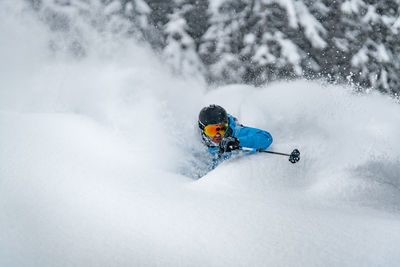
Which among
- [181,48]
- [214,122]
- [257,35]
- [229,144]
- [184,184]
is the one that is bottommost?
[184,184]

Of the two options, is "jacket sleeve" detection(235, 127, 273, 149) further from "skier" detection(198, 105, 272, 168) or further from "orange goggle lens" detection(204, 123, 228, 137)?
"orange goggle lens" detection(204, 123, 228, 137)

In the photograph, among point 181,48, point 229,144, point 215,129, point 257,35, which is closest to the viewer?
point 229,144

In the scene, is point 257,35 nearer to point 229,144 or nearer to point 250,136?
point 250,136

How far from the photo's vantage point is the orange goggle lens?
326 cm

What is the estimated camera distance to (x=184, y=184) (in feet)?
8.12

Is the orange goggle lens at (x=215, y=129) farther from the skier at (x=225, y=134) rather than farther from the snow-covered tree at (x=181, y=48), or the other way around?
the snow-covered tree at (x=181, y=48)

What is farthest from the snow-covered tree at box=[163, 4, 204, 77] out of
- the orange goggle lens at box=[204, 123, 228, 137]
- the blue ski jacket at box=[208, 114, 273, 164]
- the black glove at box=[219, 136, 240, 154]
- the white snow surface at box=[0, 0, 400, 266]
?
the black glove at box=[219, 136, 240, 154]

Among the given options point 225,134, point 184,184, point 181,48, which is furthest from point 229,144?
point 181,48

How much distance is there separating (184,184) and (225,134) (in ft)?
3.52

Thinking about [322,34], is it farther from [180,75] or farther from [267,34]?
[180,75]

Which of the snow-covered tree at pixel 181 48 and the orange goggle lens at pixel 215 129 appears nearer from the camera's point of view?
the orange goggle lens at pixel 215 129

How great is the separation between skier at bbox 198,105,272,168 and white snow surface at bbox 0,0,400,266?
232 mm

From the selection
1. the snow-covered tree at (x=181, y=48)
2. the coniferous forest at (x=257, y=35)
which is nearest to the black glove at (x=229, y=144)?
the coniferous forest at (x=257, y=35)

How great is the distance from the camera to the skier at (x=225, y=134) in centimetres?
317
